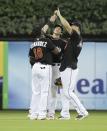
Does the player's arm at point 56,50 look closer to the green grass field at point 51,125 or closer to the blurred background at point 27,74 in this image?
the green grass field at point 51,125

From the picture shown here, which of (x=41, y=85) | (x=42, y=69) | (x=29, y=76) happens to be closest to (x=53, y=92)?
(x=41, y=85)

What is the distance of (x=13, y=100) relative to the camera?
21.1 m

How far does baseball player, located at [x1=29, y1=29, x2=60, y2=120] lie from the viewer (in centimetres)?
1586

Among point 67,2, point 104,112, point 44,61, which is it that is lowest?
point 104,112

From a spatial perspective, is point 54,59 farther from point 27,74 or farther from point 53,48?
point 27,74

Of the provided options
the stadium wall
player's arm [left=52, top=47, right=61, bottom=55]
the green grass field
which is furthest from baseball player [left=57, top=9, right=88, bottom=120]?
the stadium wall

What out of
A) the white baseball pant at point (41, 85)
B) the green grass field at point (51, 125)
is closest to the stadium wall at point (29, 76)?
the white baseball pant at point (41, 85)

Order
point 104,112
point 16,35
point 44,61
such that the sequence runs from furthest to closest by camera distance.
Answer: point 16,35 < point 104,112 < point 44,61

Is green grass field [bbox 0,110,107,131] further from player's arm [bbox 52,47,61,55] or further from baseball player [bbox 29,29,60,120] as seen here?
player's arm [bbox 52,47,61,55]

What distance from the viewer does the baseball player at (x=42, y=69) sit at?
52.0ft

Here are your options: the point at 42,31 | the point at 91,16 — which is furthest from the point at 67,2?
the point at 42,31

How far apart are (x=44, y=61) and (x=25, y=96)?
537 cm

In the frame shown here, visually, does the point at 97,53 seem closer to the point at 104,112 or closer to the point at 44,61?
the point at 104,112

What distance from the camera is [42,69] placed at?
52.1ft
